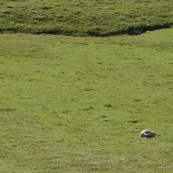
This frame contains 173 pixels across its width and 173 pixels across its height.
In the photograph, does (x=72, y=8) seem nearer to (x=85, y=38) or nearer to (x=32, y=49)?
(x=85, y=38)

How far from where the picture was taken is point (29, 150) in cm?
2670

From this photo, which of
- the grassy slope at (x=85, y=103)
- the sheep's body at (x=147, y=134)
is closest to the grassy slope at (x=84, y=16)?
the grassy slope at (x=85, y=103)

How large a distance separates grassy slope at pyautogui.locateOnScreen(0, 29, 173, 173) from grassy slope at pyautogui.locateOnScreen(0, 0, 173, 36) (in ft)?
9.04

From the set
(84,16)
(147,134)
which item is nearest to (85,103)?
(147,134)

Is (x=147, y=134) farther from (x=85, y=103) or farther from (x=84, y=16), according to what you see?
(x=84, y=16)

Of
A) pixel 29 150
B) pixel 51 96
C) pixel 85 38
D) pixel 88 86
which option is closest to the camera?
pixel 29 150

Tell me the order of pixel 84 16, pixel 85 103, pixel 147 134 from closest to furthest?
pixel 147 134 < pixel 85 103 < pixel 84 16

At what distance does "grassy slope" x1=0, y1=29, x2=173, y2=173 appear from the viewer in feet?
84.5

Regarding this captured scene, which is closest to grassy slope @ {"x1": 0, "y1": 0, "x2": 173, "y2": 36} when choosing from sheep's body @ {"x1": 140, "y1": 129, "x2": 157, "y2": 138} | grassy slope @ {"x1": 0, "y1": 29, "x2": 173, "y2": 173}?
grassy slope @ {"x1": 0, "y1": 29, "x2": 173, "y2": 173}

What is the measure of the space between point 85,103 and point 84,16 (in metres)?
26.4

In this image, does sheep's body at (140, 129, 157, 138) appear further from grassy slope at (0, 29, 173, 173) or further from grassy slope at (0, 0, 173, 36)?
grassy slope at (0, 0, 173, 36)

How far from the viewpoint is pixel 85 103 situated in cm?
3644

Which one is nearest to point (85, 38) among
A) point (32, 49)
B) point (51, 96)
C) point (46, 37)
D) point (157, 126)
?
point (46, 37)

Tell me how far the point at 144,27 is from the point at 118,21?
2483mm
